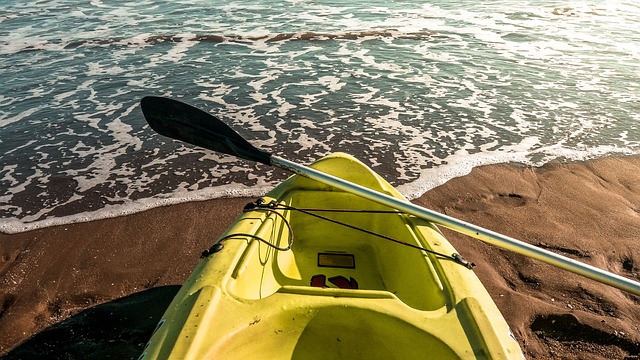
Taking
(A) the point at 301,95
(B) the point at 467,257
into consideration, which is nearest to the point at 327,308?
(B) the point at 467,257

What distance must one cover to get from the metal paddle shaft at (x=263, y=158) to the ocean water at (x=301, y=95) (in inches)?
54.7

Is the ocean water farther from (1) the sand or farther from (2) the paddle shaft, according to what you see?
(2) the paddle shaft

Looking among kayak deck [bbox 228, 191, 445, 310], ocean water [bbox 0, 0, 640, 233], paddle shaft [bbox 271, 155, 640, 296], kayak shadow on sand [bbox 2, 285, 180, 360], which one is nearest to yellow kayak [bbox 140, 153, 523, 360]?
kayak deck [bbox 228, 191, 445, 310]

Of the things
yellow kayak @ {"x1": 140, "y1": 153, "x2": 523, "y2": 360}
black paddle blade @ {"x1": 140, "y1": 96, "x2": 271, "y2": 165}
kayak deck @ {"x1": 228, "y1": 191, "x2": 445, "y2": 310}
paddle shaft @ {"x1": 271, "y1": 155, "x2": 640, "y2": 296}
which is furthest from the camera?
black paddle blade @ {"x1": 140, "y1": 96, "x2": 271, "y2": 165}

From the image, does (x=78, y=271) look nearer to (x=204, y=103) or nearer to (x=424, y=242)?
(x=424, y=242)

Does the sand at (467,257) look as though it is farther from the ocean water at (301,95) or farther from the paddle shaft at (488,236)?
the paddle shaft at (488,236)

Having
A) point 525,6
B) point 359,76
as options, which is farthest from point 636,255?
point 525,6

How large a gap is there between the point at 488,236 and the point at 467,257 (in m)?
1.35

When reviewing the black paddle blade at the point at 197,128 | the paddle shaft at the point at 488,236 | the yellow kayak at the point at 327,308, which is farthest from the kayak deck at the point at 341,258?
the black paddle blade at the point at 197,128

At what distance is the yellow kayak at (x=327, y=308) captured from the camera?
6.80 ft

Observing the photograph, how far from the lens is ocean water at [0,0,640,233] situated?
561 centimetres

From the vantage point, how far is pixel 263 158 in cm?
365

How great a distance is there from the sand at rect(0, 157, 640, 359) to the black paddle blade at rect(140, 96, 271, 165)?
1101 mm

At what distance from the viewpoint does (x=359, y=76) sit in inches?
Answer: 351
